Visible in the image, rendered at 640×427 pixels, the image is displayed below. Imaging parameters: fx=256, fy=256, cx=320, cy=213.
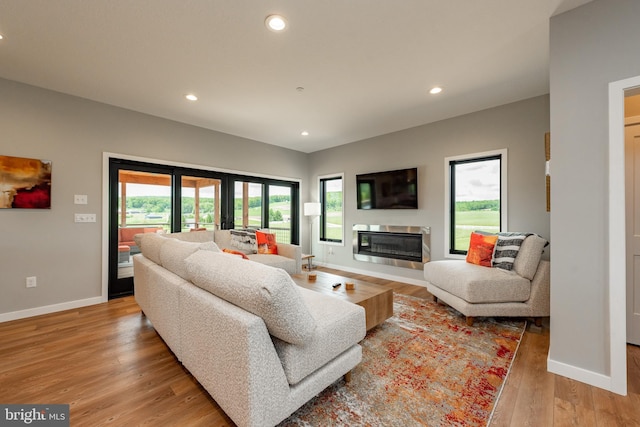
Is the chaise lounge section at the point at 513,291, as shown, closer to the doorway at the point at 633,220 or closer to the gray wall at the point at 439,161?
the doorway at the point at 633,220

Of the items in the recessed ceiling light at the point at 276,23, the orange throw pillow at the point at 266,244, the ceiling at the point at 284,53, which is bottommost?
the orange throw pillow at the point at 266,244

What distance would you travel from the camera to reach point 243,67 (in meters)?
2.60

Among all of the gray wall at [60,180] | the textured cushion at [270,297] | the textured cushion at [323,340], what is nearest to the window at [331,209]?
the gray wall at [60,180]

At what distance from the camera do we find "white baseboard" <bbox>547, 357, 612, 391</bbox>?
173 cm

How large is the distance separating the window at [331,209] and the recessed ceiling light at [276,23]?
362cm

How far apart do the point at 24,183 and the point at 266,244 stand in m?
3.00

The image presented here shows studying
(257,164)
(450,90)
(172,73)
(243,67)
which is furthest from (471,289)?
(257,164)

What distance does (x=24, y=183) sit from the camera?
2926 millimetres

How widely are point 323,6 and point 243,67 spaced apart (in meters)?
1.10

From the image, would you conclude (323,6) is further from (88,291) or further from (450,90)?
(88,291)

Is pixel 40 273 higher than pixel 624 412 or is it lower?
higher

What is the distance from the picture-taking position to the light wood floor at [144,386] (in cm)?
149

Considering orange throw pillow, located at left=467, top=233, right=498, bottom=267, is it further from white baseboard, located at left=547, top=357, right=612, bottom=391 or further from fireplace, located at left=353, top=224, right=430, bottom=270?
white baseboard, located at left=547, top=357, right=612, bottom=391

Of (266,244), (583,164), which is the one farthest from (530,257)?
(266,244)
